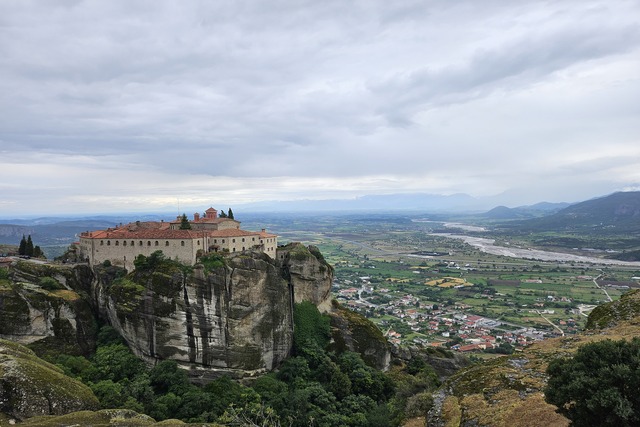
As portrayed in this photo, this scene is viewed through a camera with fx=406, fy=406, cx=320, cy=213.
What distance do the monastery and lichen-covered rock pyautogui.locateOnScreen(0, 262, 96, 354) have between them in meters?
5.47

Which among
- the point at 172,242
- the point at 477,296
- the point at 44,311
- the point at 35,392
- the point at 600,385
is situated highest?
the point at 172,242

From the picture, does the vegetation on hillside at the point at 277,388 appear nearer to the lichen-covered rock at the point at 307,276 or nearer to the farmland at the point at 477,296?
the lichen-covered rock at the point at 307,276

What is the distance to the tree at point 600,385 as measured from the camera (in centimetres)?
1302

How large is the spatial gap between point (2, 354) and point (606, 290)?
457 ft

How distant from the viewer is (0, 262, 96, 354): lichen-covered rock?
4262 cm

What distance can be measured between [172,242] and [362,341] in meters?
26.8

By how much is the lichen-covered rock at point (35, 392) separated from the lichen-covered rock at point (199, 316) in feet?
50.4

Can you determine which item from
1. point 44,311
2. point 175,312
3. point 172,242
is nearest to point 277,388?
point 175,312

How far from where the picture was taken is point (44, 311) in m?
44.1

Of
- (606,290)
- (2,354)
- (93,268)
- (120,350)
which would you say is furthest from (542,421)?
(606,290)

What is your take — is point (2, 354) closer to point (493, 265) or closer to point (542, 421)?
point (542, 421)

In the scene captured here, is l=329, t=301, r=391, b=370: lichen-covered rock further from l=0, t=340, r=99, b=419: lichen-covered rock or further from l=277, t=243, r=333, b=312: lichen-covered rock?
l=0, t=340, r=99, b=419: lichen-covered rock

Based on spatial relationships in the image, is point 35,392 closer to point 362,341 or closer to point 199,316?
point 199,316

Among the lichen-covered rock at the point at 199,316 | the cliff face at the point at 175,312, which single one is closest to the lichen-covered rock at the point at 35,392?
the lichen-covered rock at the point at 199,316
